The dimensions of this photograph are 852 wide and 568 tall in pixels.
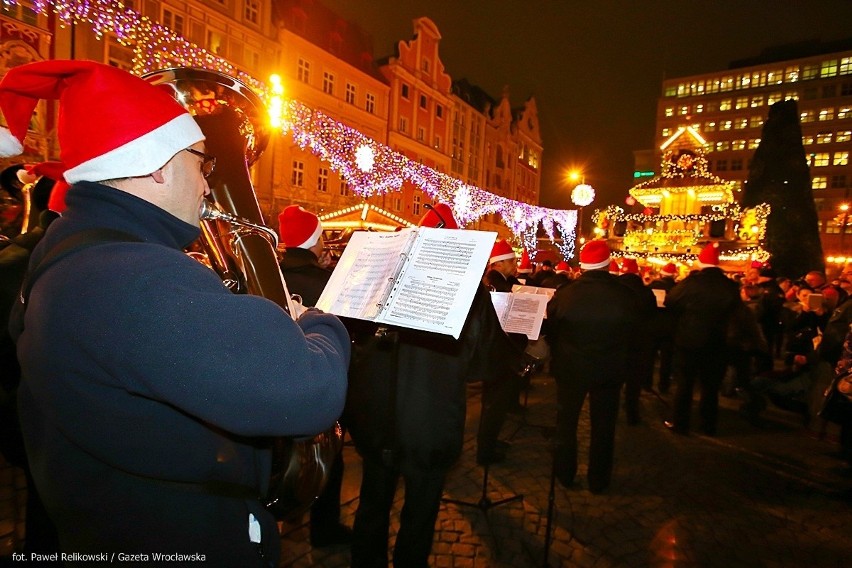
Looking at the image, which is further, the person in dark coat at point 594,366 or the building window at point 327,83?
the building window at point 327,83

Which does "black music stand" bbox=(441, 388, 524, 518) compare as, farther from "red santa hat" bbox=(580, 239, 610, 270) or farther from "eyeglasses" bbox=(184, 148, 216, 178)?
"eyeglasses" bbox=(184, 148, 216, 178)

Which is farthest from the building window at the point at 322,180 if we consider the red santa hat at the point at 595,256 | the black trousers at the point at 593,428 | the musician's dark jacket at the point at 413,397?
the musician's dark jacket at the point at 413,397

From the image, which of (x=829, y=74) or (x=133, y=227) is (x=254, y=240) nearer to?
(x=133, y=227)

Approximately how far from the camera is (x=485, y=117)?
4556 centimetres

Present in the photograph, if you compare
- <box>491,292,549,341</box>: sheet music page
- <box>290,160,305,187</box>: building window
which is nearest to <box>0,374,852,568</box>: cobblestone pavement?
<box>491,292,549,341</box>: sheet music page

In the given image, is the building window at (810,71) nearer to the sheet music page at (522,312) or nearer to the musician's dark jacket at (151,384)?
the sheet music page at (522,312)

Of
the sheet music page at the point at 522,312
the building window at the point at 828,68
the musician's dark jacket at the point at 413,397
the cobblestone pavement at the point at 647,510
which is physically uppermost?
the building window at the point at 828,68

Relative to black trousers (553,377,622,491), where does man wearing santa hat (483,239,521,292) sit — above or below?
above

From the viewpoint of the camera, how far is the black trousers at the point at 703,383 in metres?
5.82

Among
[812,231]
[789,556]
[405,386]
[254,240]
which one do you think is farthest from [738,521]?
[812,231]

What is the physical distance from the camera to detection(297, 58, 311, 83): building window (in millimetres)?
25672

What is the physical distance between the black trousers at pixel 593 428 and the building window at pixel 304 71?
26.1 meters

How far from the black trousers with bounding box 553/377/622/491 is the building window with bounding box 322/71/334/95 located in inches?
1064

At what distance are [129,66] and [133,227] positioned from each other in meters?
22.2
